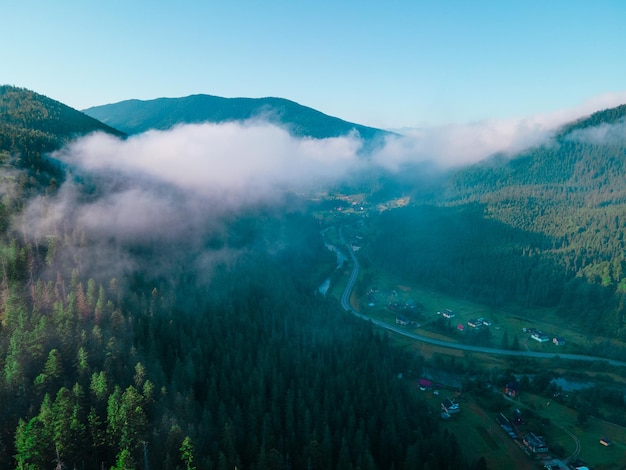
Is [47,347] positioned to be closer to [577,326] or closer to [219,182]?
[577,326]

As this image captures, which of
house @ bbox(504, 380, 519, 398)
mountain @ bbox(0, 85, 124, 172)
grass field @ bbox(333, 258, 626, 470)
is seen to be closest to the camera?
grass field @ bbox(333, 258, 626, 470)

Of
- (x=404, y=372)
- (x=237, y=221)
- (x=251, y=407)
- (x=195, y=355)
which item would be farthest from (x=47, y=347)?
(x=237, y=221)

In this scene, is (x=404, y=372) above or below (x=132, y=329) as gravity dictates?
below

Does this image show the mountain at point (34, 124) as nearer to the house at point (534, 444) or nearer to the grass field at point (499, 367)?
the grass field at point (499, 367)

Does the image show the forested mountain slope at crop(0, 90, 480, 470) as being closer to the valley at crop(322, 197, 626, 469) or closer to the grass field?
the grass field

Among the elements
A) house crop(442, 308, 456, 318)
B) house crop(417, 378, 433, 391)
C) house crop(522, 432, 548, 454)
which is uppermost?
house crop(522, 432, 548, 454)

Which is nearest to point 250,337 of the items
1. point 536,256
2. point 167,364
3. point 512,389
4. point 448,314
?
point 167,364

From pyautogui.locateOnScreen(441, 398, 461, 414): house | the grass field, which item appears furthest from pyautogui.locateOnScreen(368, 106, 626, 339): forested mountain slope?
pyautogui.locateOnScreen(441, 398, 461, 414): house
